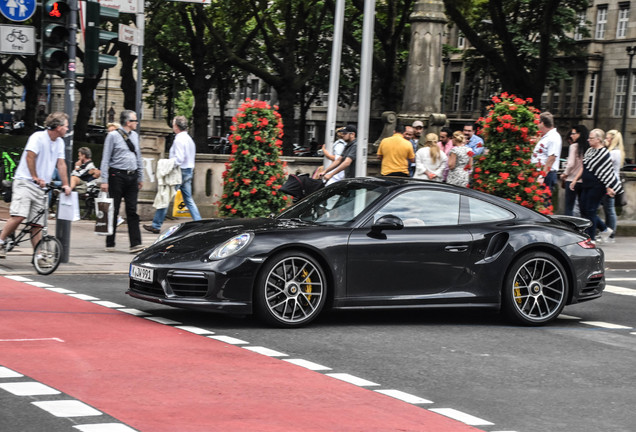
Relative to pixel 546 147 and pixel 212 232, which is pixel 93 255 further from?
pixel 546 147

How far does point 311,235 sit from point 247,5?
28.6 m

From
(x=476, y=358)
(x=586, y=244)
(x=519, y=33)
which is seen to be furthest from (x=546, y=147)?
(x=519, y=33)

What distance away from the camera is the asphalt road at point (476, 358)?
663cm

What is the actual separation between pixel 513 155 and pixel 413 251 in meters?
8.23

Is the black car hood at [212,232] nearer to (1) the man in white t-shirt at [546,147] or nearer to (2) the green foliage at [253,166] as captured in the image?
(2) the green foliage at [253,166]

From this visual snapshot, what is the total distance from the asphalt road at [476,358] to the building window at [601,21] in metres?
59.2

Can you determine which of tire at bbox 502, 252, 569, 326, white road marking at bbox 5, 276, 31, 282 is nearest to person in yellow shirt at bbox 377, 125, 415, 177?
A: white road marking at bbox 5, 276, 31, 282

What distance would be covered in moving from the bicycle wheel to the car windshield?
122 inches

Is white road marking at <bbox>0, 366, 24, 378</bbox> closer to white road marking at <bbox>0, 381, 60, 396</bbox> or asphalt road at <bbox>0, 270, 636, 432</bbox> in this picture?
white road marking at <bbox>0, 381, 60, 396</bbox>

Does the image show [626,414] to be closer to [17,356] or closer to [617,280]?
[17,356]

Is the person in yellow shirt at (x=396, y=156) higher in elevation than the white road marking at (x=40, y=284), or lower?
higher

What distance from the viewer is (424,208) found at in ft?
33.3

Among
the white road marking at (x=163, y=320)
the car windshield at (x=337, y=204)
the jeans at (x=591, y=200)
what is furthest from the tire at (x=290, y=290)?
the jeans at (x=591, y=200)

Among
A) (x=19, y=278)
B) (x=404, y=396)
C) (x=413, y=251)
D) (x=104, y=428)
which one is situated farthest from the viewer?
(x=19, y=278)
